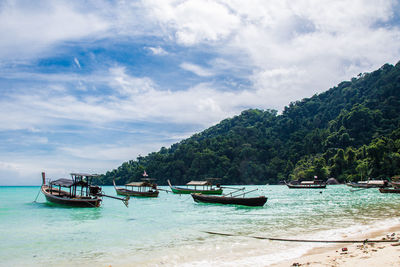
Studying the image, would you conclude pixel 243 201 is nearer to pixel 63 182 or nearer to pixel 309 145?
pixel 63 182

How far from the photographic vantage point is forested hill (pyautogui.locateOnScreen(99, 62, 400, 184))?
341 feet

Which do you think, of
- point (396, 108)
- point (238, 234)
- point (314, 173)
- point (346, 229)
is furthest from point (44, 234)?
point (396, 108)

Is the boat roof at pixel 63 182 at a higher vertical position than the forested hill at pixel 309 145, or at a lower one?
lower

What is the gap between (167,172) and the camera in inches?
5891

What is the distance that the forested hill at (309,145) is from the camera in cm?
10400

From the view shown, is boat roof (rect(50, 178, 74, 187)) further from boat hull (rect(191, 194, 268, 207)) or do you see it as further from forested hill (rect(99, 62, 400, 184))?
forested hill (rect(99, 62, 400, 184))

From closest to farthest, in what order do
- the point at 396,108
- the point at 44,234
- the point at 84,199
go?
the point at 44,234 → the point at 84,199 → the point at 396,108

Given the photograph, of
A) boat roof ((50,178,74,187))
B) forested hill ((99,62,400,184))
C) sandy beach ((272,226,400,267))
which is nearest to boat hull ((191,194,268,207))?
boat roof ((50,178,74,187))

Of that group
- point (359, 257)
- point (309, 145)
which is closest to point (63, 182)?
point (359, 257)

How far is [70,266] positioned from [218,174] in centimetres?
13263

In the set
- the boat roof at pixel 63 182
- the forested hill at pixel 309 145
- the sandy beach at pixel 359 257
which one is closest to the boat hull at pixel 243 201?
the boat roof at pixel 63 182

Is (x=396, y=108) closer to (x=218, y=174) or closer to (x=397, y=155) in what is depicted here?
(x=397, y=155)

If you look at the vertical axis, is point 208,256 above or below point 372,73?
below

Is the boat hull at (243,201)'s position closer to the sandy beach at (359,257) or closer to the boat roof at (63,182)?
the boat roof at (63,182)
